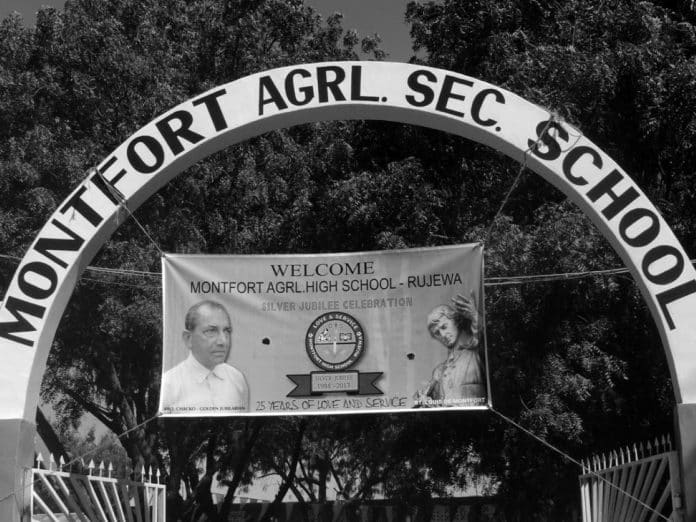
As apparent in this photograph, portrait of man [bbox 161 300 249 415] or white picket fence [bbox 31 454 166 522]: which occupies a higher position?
portrait of man [bbox 161 300 249 415]

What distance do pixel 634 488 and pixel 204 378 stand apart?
11.9 feet

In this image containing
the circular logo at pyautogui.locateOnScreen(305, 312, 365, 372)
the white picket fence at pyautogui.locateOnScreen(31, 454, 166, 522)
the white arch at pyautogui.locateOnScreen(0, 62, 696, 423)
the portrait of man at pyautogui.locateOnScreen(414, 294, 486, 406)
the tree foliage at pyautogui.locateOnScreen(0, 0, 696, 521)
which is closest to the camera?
the white arch at pyautogui.locateOnScreen(0, 62, 696, 423)

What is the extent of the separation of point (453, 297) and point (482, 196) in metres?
7.00

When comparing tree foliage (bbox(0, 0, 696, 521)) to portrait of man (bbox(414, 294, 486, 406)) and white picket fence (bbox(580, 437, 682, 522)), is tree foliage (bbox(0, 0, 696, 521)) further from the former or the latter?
portrait of man (bbox(414, 294, 486, 406))

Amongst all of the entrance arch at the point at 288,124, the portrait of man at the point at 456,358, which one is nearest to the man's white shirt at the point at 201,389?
the entrance arch at the point at 288,124

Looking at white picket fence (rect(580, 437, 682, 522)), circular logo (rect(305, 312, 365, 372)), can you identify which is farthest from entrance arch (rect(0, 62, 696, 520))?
circular logo (rect(305, 312, 365, 372))

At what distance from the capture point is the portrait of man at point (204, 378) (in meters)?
8.74

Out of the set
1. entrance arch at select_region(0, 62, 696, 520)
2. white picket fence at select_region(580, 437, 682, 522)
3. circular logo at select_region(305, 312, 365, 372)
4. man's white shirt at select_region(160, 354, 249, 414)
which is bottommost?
white picket fence at select_region(580, 437, 682, 522)

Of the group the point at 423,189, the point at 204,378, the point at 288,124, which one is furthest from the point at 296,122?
the point at 423,189

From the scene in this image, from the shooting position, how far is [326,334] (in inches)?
345

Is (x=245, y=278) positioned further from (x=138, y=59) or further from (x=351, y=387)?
(x=138, y=59)

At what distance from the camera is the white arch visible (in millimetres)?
8102

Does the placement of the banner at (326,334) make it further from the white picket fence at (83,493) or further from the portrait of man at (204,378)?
the white picket fence at (83,493)

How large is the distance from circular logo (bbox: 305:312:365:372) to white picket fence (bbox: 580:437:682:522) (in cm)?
229
